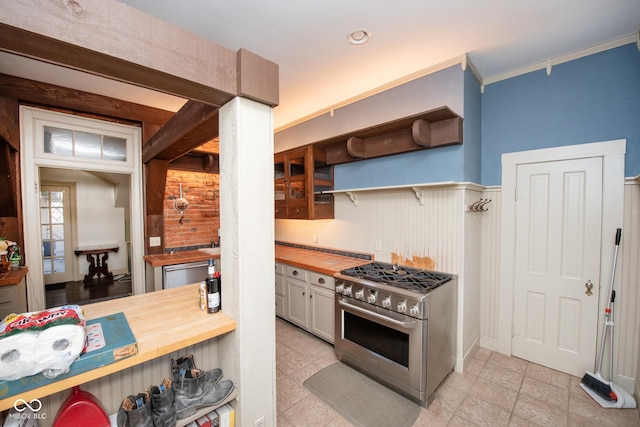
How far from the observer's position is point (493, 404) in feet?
6.57

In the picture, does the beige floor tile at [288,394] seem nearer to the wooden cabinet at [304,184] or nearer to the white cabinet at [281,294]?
the white cabinet at [281,294]

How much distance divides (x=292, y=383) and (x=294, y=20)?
284 centimetres

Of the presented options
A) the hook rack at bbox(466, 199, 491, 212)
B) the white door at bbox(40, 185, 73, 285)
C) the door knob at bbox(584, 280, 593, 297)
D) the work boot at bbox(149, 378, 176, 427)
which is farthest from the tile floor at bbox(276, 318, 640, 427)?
the white door at bbox(40, 185, 73, 285)

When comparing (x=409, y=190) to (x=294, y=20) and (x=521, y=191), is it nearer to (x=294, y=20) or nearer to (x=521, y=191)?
(x=521, y=191)

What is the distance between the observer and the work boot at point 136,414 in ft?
3.60

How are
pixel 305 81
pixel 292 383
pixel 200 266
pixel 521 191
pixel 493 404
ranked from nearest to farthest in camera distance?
pixel 493 404, pixel 292 383, pixel 521 191, pixel 305 81, pixel 200 266

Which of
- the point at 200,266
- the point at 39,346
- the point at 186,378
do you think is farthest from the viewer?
the point at 200,266

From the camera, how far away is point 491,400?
2047 mm

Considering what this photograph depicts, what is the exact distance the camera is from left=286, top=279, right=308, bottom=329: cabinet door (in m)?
3.06

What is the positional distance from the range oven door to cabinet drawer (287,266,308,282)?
→ 1.99 ft

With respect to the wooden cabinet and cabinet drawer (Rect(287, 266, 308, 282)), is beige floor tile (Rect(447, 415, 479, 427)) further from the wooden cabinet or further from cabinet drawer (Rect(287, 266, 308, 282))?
the wooden cabinet

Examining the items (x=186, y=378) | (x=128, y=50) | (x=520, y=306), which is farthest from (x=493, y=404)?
(x=128, y=50)

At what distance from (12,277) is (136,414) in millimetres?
2119

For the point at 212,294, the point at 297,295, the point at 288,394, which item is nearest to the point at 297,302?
the point at 297,295
